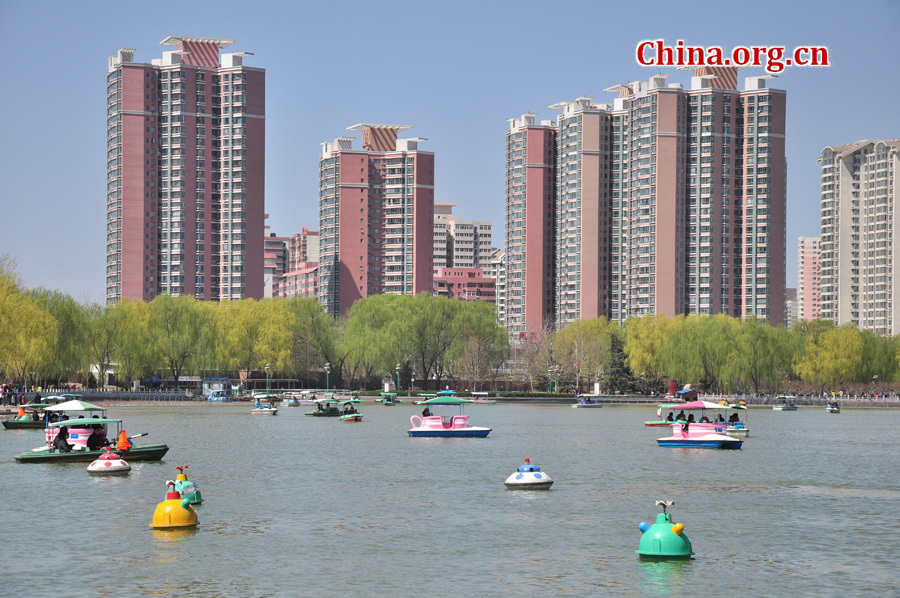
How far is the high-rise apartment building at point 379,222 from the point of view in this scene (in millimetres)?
195625

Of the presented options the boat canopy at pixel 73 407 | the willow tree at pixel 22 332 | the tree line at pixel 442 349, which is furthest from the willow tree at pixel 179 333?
the boat canopy at pixel 73 407

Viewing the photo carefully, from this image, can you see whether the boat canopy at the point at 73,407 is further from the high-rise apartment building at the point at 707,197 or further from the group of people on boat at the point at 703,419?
the high-rise apartment building at the point at 707,197

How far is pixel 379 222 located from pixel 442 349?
60.4 meters

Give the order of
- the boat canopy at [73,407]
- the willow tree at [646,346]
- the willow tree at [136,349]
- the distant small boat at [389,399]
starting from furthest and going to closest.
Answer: the willow tree at [646,346], the distant small boat at [389,399], the willow tree at [136,349], the boat canopy at [73,407]

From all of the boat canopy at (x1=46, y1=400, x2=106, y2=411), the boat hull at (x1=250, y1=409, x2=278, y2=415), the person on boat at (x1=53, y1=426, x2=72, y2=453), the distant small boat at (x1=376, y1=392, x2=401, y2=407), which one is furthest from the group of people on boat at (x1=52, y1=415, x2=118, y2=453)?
the distant small boat at (x1=376, y1=392, x2=401, y2=407)

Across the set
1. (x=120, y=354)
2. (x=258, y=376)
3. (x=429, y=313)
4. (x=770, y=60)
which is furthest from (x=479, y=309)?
(x=770, y=60)

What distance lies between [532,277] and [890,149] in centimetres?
6512

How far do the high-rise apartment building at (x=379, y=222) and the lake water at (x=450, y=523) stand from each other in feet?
440

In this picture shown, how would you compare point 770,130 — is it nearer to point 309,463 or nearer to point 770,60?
point 770,60

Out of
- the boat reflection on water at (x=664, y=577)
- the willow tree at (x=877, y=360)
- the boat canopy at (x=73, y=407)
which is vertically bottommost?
the boat reflection on water at (x=664, y=577)

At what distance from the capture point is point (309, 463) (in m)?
51.5

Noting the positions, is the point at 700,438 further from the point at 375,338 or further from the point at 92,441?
the point at 375,338

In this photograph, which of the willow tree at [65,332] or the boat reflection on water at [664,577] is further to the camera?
the willow tree at [65,332]

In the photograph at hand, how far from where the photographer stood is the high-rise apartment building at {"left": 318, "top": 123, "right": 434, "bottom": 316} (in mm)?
195625
